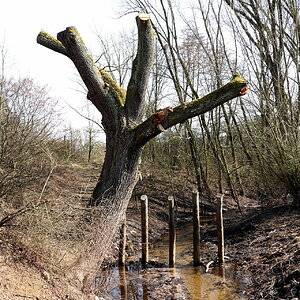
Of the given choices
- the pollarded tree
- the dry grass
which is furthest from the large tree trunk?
the dry grass

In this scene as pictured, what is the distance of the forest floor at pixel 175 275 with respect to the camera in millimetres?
5371

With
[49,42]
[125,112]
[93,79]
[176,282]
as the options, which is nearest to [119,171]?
[125,112]

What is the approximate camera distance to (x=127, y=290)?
25.4 feet

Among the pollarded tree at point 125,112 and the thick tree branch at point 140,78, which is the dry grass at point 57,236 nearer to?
the pollarded tree at point 125,112

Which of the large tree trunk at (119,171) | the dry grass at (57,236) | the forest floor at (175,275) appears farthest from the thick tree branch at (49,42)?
the dry grass at (57,236)

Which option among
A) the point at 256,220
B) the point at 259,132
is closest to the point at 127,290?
the point at 256,220

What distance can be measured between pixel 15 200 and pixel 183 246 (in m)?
5.21

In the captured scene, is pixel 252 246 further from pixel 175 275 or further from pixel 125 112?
pixel 125 112

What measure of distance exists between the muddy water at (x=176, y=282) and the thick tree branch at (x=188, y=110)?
10.2 feet

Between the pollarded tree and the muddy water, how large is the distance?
1.53m

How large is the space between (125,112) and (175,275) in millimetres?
3941

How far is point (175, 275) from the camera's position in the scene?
27.7 feet

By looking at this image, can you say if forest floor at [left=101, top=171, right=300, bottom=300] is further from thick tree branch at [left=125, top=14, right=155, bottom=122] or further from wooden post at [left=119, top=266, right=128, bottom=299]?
thick tree branch at [left=125, top=14, right=155, bottom=122]

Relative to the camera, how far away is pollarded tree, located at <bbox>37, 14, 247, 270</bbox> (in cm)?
719
